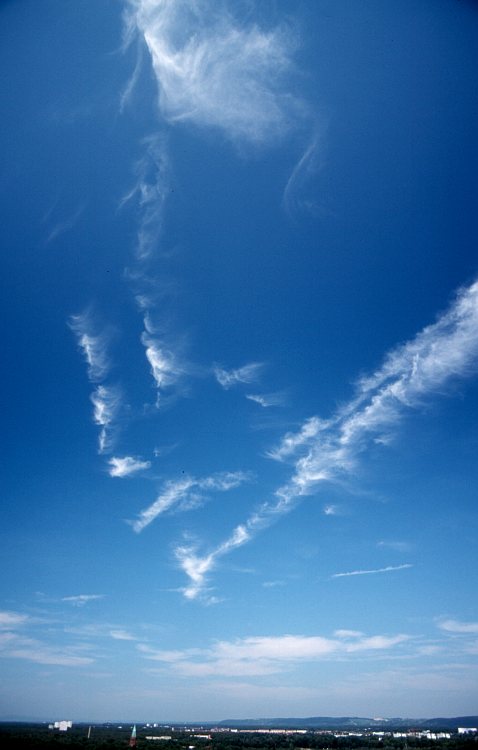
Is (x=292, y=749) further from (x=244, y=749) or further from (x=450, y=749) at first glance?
(x=450, y=749)

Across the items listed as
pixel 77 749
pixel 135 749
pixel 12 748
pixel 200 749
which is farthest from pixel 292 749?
pixel 12 748

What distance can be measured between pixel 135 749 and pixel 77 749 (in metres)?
7.28

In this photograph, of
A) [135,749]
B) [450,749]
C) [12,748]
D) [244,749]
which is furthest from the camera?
[244,749]

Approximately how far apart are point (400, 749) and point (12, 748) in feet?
164

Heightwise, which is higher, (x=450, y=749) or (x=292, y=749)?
(x=450, y=749)

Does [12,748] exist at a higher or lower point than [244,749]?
higher

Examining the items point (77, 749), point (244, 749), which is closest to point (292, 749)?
point (244, 749)

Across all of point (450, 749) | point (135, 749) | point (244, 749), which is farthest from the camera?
point (244, 749)

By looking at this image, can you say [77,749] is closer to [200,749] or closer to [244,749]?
[200,749]

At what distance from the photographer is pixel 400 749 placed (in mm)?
57000

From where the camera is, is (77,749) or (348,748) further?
(348,748)

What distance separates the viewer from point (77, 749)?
160 feet

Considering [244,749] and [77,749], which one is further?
[244,749]

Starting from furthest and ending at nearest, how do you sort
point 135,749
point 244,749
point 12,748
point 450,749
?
1. point 244,749
2. point 135,749
3. point 450,749
4. point 12,748
